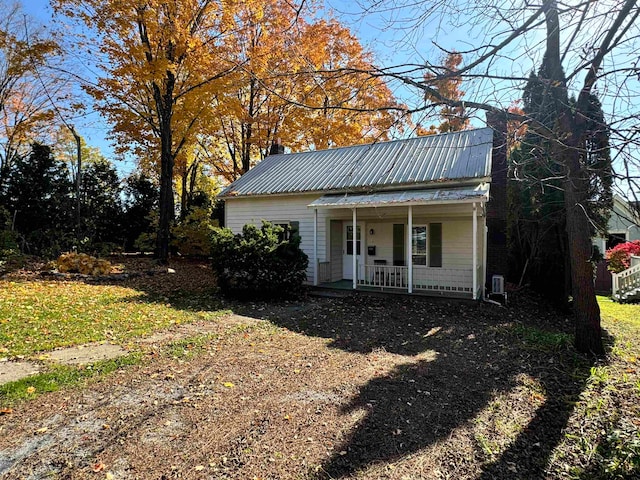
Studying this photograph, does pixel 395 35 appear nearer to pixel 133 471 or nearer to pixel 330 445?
pixel 330 445

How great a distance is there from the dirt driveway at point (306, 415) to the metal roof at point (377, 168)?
231 inches

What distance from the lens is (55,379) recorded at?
435 centimetres

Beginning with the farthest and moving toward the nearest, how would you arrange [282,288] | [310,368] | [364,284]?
[364,284] < [282,288] < [310,368]

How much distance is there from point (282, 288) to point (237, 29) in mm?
10847

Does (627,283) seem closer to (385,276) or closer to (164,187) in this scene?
(385,276)

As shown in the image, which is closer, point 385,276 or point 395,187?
point 385,276

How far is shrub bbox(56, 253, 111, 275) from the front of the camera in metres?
11.8

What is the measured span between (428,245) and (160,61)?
1113cm

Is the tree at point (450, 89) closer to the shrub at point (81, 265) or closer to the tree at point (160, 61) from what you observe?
the tree at point (160, 61)

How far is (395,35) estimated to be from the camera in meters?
4.22

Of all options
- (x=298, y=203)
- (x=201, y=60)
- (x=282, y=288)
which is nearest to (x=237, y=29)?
(x=201, y=60)

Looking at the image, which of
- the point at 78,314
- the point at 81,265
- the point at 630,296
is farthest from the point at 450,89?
the point at 630,296

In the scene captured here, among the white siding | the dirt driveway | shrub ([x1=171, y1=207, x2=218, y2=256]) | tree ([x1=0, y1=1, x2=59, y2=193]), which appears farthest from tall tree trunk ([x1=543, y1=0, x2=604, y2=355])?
tree ([x1=0, y1=1, x2=59, y2=193])

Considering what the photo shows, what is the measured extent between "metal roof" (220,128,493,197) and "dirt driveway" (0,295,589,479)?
586 centimetres
